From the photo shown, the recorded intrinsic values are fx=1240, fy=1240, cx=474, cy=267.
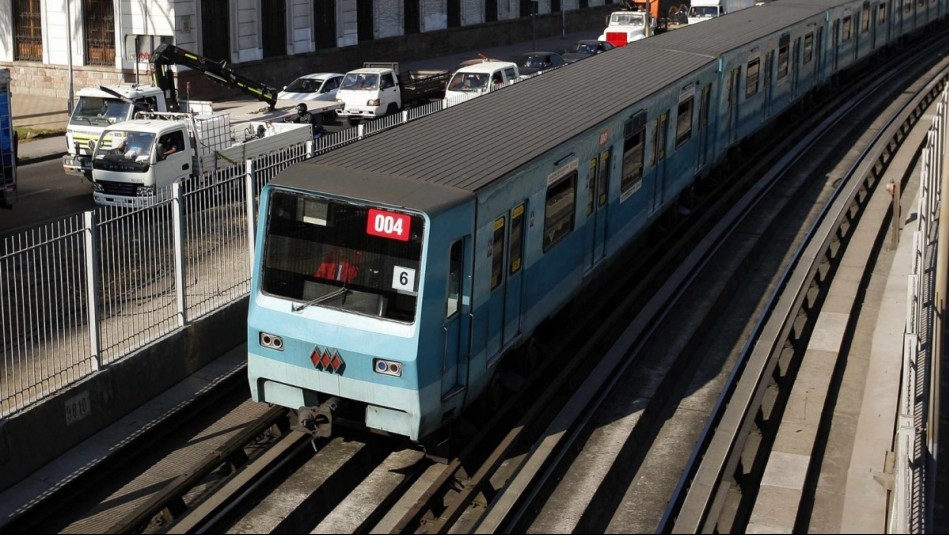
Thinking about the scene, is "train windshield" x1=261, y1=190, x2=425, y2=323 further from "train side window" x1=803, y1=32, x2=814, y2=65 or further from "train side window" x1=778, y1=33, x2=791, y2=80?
"train side window" x1=803, y1=32, x2=814, y2=65

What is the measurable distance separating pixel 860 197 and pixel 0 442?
15.8 m

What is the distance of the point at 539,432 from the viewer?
12.9m

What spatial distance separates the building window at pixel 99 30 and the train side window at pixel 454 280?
101 ft

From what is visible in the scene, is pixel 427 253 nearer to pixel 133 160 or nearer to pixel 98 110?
pixel 133 160

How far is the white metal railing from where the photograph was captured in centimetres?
1177

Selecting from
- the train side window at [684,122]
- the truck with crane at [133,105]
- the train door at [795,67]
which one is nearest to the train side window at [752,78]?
the train door at [795,67]

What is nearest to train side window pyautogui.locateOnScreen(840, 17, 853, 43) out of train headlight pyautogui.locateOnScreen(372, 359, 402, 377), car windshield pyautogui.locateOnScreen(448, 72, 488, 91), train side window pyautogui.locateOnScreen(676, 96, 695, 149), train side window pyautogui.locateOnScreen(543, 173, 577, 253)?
car windshield pyautogui.locateOnScreen(448, 72, 488, 91)

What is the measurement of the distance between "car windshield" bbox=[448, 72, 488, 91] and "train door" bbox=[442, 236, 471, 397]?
72.0 ft

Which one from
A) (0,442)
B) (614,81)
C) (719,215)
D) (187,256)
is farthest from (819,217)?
(0,442)

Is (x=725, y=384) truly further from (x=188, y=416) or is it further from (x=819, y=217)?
(x=819, y=217)

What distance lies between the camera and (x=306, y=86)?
3494 centimetres

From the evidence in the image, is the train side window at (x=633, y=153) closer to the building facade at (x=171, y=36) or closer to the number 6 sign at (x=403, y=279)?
the number 6 sign at (x=403, y=279)

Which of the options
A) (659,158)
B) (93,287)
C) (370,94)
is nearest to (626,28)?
(370,94)

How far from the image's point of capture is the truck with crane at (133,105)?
25516 millimetres
